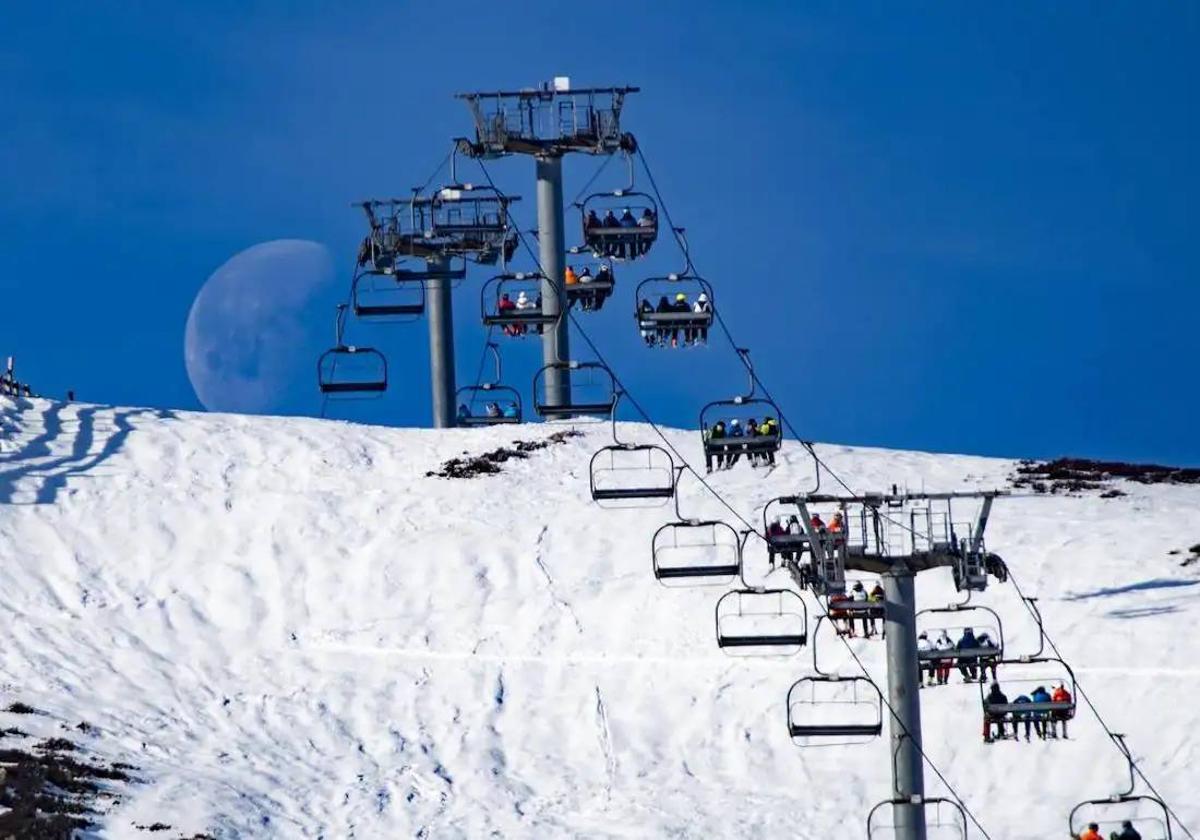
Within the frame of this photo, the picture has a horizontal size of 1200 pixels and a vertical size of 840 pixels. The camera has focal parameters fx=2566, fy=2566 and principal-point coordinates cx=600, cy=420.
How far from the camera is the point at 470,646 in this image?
44.6 m

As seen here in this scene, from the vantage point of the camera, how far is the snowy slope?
38656 mm

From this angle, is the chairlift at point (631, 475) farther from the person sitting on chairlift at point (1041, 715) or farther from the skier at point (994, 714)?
the skier at point (994, 714)

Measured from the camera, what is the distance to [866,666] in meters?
42.4

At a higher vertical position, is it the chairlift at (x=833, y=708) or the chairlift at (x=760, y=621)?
the chairlift at (x=760, y=621)

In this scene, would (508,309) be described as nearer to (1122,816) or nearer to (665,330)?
(665,330)

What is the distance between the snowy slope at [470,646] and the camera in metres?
38.7

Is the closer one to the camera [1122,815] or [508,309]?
[1122,815]

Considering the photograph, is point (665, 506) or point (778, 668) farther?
point (665, 506)

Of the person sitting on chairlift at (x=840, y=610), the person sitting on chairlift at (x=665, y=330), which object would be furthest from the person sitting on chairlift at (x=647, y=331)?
the person sitting on chairlift at (x=840, y=610)

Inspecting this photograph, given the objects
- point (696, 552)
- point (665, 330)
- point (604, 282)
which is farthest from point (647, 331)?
point (604, 282)

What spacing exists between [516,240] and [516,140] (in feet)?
13.1

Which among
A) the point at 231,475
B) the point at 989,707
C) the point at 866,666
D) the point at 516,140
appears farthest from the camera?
the point at 516,140

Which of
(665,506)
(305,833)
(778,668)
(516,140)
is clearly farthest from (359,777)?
(516,140)

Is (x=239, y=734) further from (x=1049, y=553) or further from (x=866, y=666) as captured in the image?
(x=1049, y=553)
